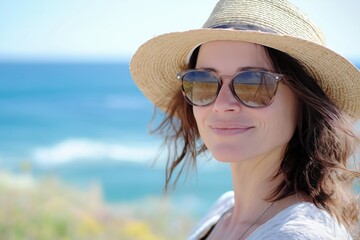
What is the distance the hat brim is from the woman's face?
0.06 meters

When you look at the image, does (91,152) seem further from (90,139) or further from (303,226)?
(303,226)

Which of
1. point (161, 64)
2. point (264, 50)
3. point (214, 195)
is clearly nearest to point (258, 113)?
point (264, 50)

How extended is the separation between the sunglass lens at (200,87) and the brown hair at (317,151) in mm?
235

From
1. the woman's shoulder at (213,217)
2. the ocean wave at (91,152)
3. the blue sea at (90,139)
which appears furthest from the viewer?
the ocean wave at (91,152)

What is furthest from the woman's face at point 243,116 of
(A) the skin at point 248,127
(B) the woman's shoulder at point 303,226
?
(B) the woman's shoulder at point 303,226

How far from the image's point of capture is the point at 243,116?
2.52m

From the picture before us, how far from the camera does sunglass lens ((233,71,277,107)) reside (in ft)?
8.11

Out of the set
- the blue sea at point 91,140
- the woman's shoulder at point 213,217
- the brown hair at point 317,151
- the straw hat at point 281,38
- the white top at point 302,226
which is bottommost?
the blue sea at point 91,140

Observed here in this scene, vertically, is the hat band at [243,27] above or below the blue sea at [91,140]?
above

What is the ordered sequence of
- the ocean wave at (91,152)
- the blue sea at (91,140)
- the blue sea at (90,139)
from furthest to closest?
the ocean wave at (91,152) → the blue sea at (90,139) → the blue sea at (91,140)

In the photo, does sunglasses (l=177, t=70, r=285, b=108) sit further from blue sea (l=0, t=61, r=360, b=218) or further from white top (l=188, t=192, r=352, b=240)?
blue sea (l=0, t=61, r=360, b=218)

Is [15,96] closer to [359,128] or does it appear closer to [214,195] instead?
[214,195]

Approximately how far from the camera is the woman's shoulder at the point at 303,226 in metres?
2.18

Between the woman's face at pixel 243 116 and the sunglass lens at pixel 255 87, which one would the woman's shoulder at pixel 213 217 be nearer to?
the woman's face at pixel 243 116
